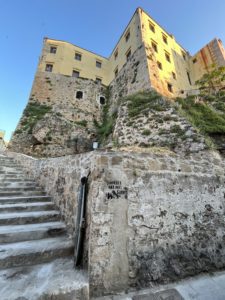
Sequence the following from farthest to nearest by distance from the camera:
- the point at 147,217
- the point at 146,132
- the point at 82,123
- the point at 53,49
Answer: the point at 53,49 → the point at 82,123 → the point at 146,132 → the point at 147,217

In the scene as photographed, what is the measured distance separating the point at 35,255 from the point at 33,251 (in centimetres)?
6

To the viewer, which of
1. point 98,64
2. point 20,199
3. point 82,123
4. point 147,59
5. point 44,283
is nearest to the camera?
point 44,283

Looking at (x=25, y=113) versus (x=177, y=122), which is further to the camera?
(x=25, y=113)

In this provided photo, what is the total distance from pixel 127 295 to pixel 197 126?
769 centimetres

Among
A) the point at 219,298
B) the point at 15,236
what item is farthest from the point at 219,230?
the point at 15,236

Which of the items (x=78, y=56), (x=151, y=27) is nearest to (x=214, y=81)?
(x=151, y=27)

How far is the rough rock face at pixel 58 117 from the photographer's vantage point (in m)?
11.6

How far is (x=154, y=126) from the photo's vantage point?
8109 mm

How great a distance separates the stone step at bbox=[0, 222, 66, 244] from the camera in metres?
2.25

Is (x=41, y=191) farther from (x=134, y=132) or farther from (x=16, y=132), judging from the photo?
(x=16, y=132)

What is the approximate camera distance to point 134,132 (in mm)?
8461

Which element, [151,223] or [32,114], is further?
[32,114]

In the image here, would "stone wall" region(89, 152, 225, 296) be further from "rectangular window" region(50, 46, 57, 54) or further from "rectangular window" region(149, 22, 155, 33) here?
"rectangular window" region(50, 46, 57, 54)

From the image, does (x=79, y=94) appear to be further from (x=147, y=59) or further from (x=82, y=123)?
(x=147, y=59)
